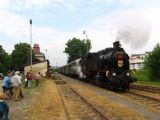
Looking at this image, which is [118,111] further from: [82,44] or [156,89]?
[82,44]

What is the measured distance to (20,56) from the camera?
420 ft

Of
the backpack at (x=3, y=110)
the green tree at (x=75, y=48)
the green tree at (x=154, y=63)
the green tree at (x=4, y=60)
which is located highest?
the green tree at (x=75, y=48)

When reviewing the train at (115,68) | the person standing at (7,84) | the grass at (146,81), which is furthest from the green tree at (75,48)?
the person standing at (7,84)

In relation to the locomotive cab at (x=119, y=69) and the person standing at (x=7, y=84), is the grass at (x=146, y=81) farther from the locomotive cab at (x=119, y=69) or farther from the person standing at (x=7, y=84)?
the person standing at (x=7, y=84)

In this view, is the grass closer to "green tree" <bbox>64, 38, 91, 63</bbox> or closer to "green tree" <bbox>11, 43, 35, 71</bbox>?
"green tree" <bbox>11, 43, 35, 71</bbox>

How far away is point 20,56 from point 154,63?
290 ft

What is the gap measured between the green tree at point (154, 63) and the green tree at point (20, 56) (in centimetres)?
8097

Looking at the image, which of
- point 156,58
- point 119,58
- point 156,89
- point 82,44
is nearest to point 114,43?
point 119,58

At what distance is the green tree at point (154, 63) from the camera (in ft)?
146

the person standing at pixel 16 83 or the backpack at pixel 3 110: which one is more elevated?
the person standing at pixel 16 83

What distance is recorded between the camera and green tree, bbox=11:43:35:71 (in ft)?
408

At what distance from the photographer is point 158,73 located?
44906 mm

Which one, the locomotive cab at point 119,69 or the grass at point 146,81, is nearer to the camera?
the locomotive cab at point 119,69

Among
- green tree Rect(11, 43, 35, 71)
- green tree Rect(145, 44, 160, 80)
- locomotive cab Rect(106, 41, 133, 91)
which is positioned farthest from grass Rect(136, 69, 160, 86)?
green tree Rect(11, 43, 35, 71)
